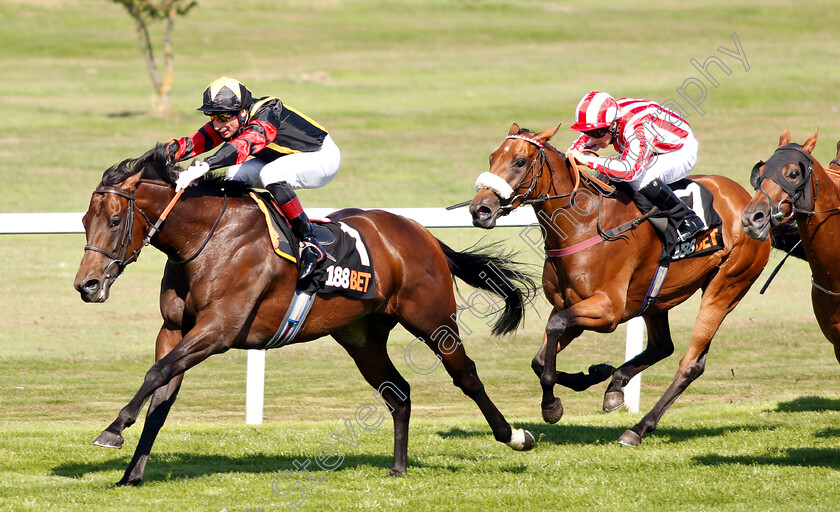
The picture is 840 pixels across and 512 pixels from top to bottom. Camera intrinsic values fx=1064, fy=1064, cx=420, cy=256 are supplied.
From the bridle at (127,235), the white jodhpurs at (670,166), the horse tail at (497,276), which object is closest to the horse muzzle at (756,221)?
the white jodhpurs at (670,166)

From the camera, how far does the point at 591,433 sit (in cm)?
711

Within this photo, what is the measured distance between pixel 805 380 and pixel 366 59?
2827cm

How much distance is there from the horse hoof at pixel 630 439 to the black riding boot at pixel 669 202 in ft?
4.11

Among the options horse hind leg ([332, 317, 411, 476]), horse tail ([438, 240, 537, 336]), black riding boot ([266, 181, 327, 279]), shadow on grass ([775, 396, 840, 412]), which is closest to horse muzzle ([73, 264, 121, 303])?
black riding boot ([266, 181, 327, 279])

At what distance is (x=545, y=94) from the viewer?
2844 centimetres

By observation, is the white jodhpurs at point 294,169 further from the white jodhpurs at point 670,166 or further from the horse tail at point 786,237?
the horse tail at point 786,237

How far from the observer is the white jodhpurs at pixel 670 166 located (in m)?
6.58

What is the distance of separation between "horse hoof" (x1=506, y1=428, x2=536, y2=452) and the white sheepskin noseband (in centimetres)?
138

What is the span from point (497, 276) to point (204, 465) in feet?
6.98

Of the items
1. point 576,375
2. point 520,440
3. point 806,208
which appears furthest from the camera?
point 576,375

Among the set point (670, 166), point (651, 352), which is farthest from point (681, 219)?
point (651, 352)

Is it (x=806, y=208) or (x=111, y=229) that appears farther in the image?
(x=806, y=208)

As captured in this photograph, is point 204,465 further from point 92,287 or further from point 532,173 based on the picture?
point 532,173

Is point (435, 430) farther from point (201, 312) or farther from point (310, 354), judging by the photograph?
point (310, 354)
